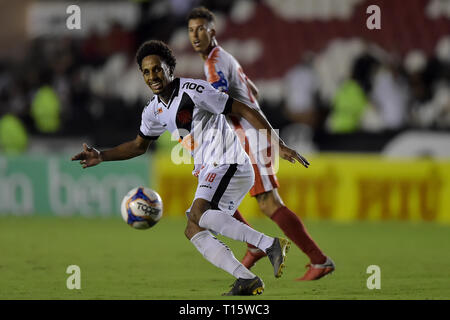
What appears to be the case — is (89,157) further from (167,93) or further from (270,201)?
(270,201)

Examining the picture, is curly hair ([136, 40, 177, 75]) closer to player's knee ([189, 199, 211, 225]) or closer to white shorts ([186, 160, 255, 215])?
white shorts ([186, 160, 255, 215])

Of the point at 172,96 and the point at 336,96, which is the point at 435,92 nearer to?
the point at 336,96

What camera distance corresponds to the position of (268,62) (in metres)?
18.1

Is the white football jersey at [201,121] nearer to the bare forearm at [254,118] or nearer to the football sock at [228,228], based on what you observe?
the bare forearm at [254,118]

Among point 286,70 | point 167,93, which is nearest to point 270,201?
point 167,93

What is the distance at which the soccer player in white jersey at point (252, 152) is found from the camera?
6902 millimetres

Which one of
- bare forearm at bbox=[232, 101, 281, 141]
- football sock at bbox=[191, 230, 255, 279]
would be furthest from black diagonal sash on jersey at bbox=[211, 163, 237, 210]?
bare forearm at bbox=[232, 101, 281, 141]

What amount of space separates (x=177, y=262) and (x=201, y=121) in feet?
8.10

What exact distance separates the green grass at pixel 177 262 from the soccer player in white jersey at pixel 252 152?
221 mm

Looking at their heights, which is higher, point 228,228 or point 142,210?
point 142,210

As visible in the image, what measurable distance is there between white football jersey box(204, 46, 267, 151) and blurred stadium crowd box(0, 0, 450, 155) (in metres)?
7.31

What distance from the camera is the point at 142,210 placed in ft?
22.8

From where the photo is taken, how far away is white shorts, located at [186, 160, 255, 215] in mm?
6031

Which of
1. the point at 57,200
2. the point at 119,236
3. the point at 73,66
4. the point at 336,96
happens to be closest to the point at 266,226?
the point at 119,236
